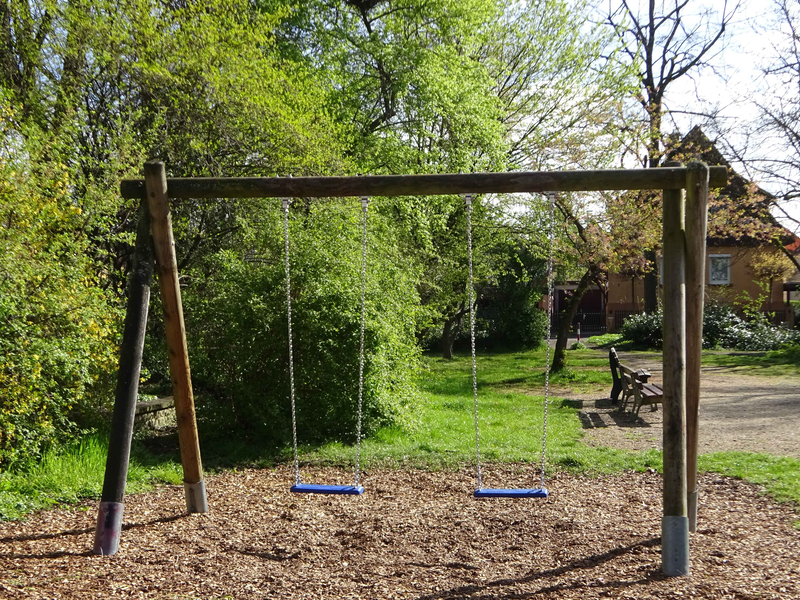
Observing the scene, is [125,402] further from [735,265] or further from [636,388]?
[735,265]

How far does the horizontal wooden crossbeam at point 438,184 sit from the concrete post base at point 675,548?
2.10 metres

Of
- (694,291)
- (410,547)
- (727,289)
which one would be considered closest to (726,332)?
(727,289)

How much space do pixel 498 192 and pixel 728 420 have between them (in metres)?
7.12

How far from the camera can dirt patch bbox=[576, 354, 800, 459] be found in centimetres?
820

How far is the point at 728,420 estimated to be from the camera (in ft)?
32.7

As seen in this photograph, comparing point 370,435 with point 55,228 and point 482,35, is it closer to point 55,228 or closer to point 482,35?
point 55,228

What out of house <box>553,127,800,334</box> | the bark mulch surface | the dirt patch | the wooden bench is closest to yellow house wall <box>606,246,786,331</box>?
house <box>553,127,800,334</box>

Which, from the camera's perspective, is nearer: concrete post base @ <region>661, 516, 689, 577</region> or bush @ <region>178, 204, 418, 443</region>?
concrete post base @ <region>661, 516, 689, 577</region>

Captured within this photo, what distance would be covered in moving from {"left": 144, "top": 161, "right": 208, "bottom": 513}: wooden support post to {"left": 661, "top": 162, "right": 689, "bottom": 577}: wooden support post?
10.9 feet

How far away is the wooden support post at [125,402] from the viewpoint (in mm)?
4500

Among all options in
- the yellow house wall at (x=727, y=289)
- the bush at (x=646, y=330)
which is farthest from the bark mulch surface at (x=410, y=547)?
the yellow house wall at (x=727, y=289)

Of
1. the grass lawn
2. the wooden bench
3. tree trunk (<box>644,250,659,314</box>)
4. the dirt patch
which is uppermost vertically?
tree trunk (<box>644,250,659,314</box>)

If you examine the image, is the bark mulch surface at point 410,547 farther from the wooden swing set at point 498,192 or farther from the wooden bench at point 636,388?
the wooden bench at point 636,388

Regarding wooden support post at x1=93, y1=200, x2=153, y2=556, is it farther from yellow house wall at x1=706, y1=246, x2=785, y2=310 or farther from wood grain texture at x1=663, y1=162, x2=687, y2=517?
yellow house wall at x1=706, y1=246, x2=785, y2=310
